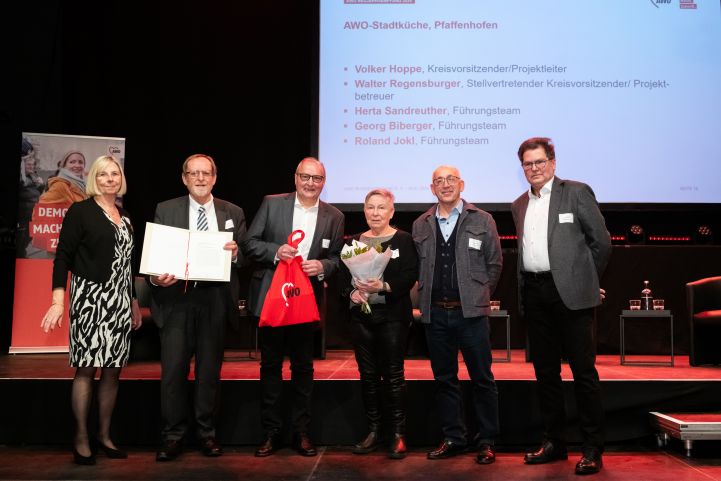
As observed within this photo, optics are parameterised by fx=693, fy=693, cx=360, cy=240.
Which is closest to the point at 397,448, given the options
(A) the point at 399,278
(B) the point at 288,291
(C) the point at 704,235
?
(A) the point at 399,278

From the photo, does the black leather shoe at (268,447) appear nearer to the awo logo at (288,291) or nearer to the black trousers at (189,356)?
the black trousers at (189,356)

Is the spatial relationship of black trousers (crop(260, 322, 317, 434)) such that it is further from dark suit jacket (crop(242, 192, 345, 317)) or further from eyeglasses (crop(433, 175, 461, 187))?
eyeglasses (crop(433, 175, 461, 187))

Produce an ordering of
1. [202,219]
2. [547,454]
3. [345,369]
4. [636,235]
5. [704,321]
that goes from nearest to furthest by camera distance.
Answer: [547,454]
[202,219]
[345,369]
[704,321]
[636,235]

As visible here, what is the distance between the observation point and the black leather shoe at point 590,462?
3309 millimetres

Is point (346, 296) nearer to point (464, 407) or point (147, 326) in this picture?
point (464, 407)

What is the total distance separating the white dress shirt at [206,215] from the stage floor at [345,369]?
0.99 m

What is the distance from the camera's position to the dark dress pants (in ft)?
11.6

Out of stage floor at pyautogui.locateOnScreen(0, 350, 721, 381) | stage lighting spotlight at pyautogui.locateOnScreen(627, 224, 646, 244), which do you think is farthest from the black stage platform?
stage lighting spotlight at pyautogui.locateOnScreen(627, 224, 646, 244)

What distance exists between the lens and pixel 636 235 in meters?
6.03

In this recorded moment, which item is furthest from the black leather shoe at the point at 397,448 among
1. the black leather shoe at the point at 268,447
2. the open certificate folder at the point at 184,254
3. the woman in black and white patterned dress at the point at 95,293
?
the woman in black and white patterned dress at the point at 95,293

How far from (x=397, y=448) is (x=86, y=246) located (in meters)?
1.88

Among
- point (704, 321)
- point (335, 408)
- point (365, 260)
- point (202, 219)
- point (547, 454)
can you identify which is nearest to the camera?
point (365, 260)

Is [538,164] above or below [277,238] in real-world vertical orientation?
above

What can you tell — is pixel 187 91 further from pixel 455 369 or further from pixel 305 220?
pixel 455 369
